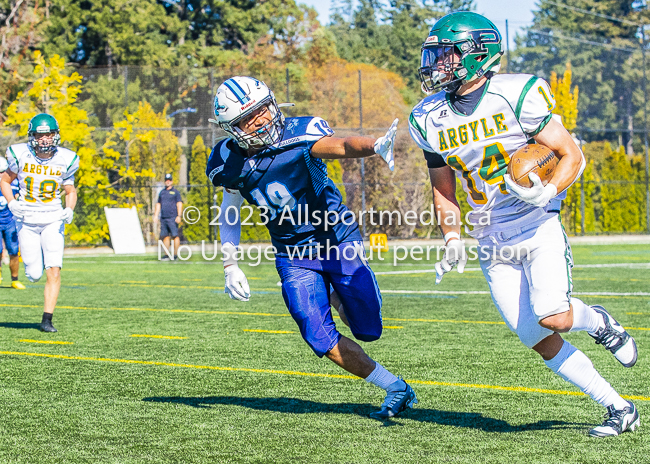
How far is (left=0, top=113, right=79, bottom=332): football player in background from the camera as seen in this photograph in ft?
24.9

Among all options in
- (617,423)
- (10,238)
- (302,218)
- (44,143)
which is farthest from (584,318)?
(10,238)

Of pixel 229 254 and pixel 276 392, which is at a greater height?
pixel 229 254

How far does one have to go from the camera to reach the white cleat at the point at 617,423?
151 inches

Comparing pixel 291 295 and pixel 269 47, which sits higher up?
pixel 269 47

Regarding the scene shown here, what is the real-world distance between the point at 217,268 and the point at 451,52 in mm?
12656

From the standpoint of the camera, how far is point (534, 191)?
11.7ft

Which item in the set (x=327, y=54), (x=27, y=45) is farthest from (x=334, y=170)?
(x=327, y=54)

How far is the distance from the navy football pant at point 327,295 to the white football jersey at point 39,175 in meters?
4.00

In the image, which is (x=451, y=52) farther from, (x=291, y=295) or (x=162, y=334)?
(x=162, y=334)

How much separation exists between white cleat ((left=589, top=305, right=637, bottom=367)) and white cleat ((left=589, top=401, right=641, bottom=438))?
0.25m

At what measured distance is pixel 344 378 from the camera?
5.47 m

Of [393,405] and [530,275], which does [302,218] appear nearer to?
[393,405]

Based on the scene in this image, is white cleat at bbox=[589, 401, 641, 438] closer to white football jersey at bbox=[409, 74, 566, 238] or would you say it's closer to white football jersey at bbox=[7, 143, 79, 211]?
white football jersey at bbox=[409, 74, 566, 238]

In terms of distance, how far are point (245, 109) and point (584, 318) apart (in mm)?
1891
